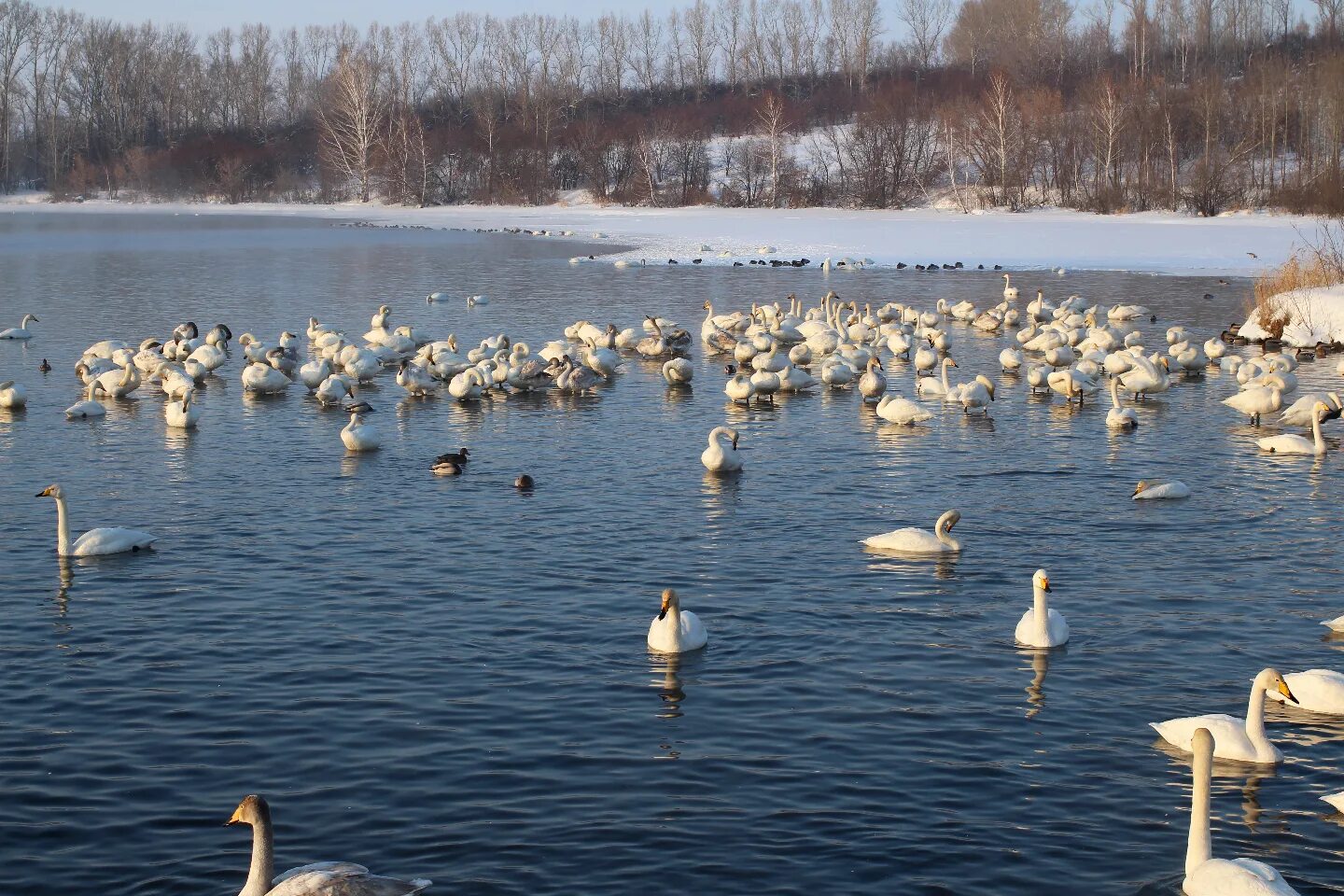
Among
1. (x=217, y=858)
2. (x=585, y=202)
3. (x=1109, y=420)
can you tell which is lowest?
(x=217, y=858)

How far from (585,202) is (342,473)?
7558 cm

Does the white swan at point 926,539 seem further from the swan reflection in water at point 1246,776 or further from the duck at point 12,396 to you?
the duck at point 12,396

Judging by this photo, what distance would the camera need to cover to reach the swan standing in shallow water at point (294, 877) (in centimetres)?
740

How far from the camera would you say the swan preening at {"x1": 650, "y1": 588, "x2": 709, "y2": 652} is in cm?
1160

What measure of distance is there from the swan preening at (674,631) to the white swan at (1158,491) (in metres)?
6.80

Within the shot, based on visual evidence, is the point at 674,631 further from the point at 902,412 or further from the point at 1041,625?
the point at 902,412

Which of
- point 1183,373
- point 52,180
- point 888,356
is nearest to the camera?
point 1183,373

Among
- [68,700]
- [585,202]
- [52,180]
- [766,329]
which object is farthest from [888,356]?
[52,180]

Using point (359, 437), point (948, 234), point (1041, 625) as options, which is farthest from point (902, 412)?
point (948, 234)

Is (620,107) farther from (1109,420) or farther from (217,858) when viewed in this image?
(217,858)

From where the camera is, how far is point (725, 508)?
54.5ft

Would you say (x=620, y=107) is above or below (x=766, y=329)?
above

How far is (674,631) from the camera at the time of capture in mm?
11641

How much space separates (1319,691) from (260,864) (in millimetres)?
6963
